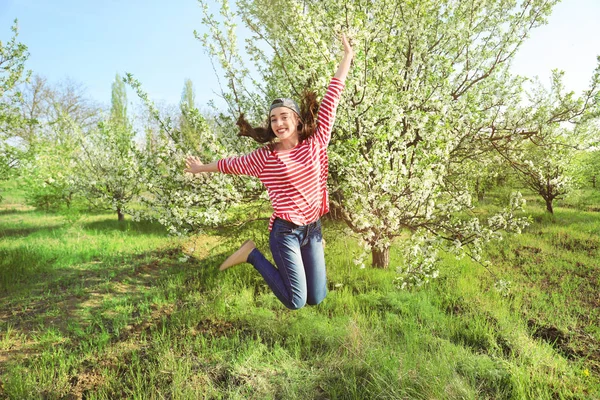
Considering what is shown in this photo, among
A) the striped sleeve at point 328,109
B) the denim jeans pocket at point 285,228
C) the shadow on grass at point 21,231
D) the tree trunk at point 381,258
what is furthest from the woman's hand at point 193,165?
the shadow on grass at point 21,231

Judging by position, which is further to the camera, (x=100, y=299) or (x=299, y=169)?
(x=100, y=299)

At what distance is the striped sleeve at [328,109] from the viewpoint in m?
3.33

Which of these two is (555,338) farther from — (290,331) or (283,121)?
(283,121)

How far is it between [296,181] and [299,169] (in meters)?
0.12

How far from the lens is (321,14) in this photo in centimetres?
520

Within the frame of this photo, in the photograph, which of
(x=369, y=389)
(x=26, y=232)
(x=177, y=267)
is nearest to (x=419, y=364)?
(x=369, y=389)

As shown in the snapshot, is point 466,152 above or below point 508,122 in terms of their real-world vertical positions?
below

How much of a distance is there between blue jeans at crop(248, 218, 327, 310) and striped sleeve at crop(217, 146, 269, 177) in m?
0.55

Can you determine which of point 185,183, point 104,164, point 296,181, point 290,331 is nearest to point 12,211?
point 104,164

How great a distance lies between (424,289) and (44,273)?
764cm

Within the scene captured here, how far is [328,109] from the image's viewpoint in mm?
3385

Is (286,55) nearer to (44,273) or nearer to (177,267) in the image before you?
(177,267)

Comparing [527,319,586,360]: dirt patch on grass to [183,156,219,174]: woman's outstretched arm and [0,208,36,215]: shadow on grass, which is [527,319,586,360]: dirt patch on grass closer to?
[183,156,219,174]: woman's outstretched arm

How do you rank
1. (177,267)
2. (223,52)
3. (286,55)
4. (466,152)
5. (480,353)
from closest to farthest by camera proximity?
(480,353), (223,52), (286,55), (466,152), (177,267)
